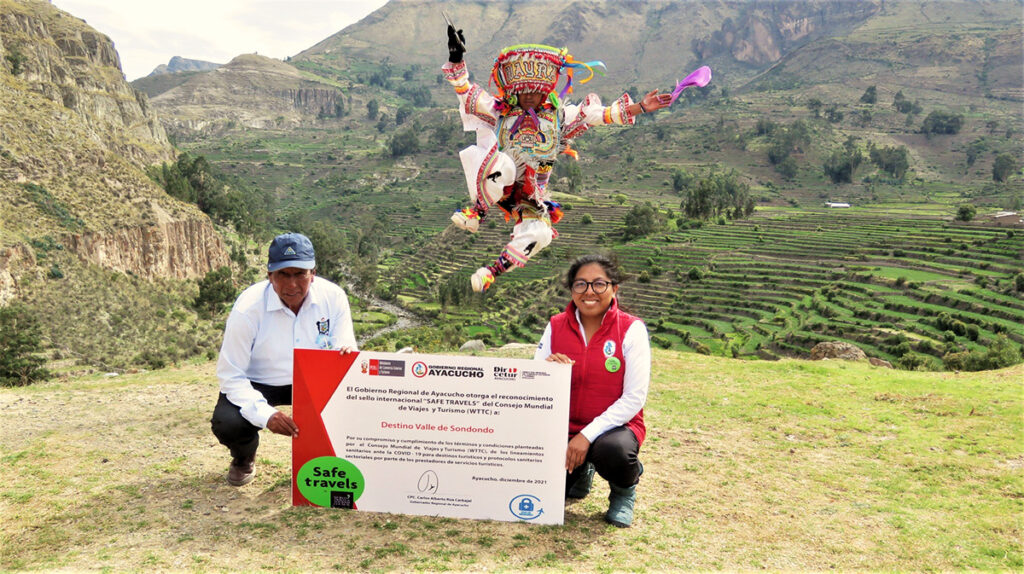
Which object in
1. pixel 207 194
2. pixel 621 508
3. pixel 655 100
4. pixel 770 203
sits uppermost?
pixel 770 203

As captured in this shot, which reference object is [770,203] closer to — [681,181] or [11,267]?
[681,181]

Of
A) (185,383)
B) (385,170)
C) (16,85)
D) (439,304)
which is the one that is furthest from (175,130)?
(185,383)

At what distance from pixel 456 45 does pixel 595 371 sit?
3.35 meters

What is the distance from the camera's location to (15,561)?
3.44 meters

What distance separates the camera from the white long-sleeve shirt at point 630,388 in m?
3.80

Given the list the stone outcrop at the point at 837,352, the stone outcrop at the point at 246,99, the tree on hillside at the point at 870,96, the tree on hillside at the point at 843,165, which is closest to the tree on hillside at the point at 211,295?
the stone outcrop at the point at 837,352

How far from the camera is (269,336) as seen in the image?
4324mm

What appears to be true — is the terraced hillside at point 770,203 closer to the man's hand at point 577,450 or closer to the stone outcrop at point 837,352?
the man's hand at point 577,450

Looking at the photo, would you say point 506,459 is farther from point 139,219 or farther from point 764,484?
point 139,219

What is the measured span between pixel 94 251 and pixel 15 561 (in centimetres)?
3512

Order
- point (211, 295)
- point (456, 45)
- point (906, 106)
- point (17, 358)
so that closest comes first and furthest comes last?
point (456, 45)
point (17, 358)
point (211, 295)
point (906, 106)

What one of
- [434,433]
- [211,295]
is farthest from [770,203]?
[434,433]

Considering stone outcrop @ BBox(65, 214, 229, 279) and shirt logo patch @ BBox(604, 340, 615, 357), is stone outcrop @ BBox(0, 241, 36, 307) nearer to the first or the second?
stone outcrop @ BBox(65, 214, 229, 279)

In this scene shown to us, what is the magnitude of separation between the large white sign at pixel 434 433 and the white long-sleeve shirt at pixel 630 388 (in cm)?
24
